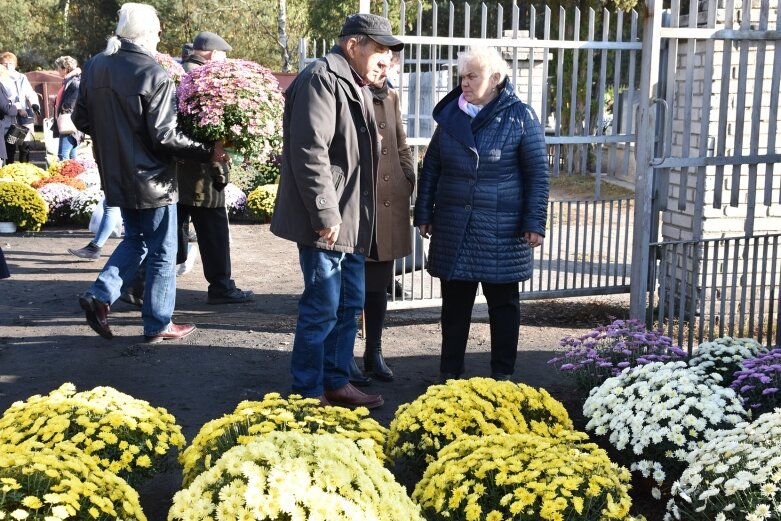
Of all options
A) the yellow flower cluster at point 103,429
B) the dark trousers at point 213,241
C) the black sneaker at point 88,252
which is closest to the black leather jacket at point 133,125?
the dark trousers at point 213,241

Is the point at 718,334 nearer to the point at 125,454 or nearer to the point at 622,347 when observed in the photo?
the point at 622,347

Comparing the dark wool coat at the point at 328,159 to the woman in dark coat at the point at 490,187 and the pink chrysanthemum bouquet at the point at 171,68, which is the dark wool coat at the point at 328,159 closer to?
the woman in dark coat at the point at 490,187

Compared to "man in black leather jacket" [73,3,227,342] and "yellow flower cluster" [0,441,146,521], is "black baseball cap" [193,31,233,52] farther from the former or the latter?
"yellow flower cluster" [0,441,146,521]

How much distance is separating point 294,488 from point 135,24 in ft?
13.5

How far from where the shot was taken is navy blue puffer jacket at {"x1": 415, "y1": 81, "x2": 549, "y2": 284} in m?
5.24

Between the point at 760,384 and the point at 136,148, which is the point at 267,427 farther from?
the point at 136,148

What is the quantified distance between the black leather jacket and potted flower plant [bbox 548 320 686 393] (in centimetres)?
278

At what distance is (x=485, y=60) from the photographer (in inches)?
204

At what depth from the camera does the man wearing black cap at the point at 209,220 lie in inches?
287

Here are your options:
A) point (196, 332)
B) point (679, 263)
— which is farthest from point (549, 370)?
point (196, 332)

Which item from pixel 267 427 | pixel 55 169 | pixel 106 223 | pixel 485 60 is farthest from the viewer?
pixel 55 169

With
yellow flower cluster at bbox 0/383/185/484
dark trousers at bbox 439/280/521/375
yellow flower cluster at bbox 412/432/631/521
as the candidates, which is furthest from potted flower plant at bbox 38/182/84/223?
yellow flower cluster at bbox 412/432/631/521

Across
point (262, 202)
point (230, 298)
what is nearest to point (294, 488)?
point (230, 298)

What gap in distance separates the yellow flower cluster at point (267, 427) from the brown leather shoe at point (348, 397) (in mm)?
1191
